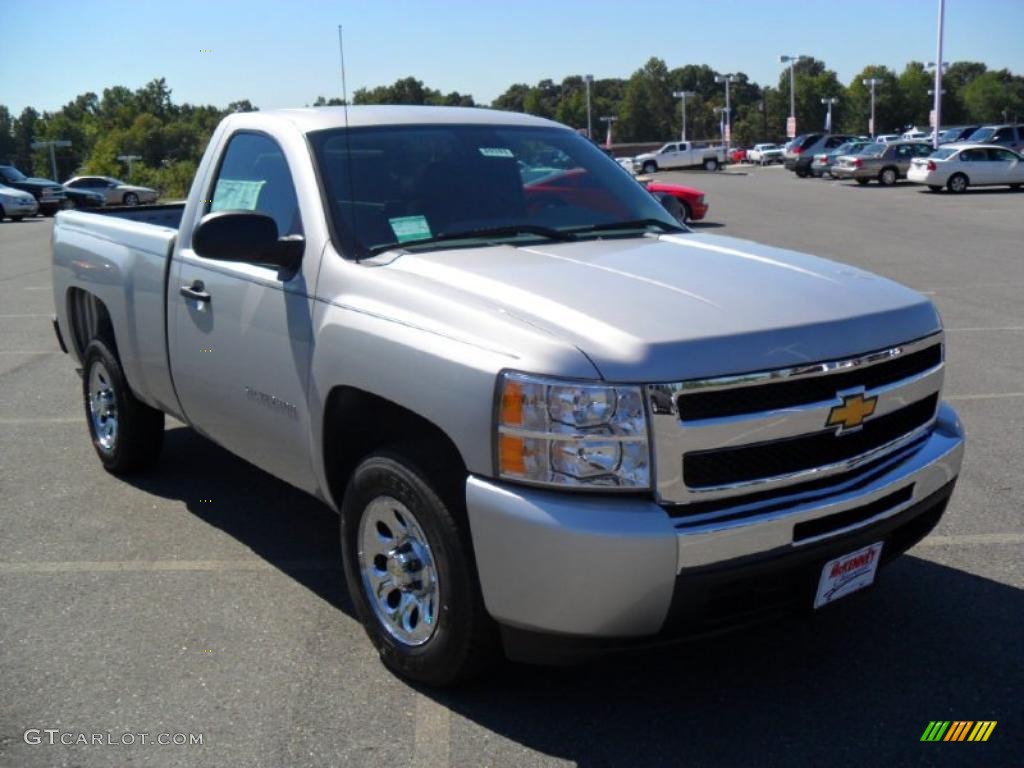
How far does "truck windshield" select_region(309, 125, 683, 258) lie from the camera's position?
13.9 feet

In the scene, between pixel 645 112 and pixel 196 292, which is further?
pixel 645 112

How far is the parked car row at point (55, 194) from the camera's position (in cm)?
3656

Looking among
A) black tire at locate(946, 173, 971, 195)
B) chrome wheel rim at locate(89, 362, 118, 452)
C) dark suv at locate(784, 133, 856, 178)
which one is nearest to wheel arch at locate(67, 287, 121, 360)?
chrome wheel rim at locate(89, 362, 118, 452)

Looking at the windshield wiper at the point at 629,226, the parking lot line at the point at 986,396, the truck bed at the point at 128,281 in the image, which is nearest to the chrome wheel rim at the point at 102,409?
the truck bed at the point at 128,281

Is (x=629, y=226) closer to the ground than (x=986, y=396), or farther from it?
farther from it

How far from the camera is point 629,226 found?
4719 mm

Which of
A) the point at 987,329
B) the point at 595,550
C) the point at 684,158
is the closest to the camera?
the point at 595,550

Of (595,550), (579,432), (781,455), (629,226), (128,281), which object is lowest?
(595,550)

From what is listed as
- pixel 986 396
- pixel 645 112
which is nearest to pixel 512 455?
pixel 986 396

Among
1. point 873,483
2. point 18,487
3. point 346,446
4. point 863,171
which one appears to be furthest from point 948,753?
point 863,171

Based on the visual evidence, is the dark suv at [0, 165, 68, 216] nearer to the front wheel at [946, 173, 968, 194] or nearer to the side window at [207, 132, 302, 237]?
the front wheel at [946, 173, 968, 194]

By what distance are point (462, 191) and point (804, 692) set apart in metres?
Result: 2.32

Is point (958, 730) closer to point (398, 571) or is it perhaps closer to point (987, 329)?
point (398, 571)

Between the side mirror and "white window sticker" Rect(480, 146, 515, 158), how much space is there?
1.06 meters
